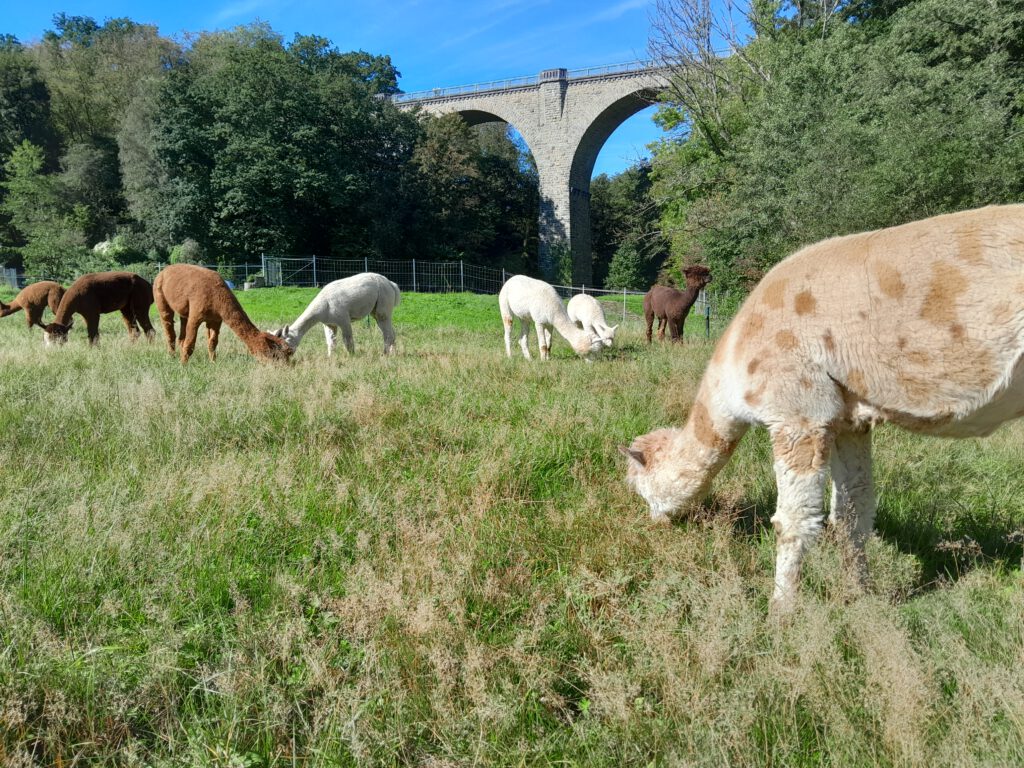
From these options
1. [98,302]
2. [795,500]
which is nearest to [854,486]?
[795,500]

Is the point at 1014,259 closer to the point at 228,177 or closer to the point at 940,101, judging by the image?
the point at 940,101

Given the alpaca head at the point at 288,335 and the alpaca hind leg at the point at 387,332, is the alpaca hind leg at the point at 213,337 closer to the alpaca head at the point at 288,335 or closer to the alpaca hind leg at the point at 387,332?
the alpaca head at the point at 288,335

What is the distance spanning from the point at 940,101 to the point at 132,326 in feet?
65.5

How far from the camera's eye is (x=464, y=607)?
2.93 meters

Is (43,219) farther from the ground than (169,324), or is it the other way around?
(43,219)

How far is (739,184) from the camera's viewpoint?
65.5 ft

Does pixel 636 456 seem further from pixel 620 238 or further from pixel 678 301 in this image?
pixel 620 238

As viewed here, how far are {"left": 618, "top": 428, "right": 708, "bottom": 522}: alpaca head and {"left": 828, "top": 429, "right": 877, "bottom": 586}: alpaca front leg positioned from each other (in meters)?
0.70

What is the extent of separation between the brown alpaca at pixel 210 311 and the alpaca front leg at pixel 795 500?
772 cm

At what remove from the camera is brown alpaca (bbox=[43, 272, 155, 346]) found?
11.6 metres

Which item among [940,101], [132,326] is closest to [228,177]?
[132,326]

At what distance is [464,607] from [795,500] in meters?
1.67

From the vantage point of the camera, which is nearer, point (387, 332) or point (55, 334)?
point (55, 334)

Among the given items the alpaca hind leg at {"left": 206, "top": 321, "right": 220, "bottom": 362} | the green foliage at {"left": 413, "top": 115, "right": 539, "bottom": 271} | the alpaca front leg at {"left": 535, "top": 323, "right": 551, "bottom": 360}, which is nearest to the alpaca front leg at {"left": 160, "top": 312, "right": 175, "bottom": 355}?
the alpaca hind leg at {"left": 206, "top": 321, "right": 220, "bottom": 362}
